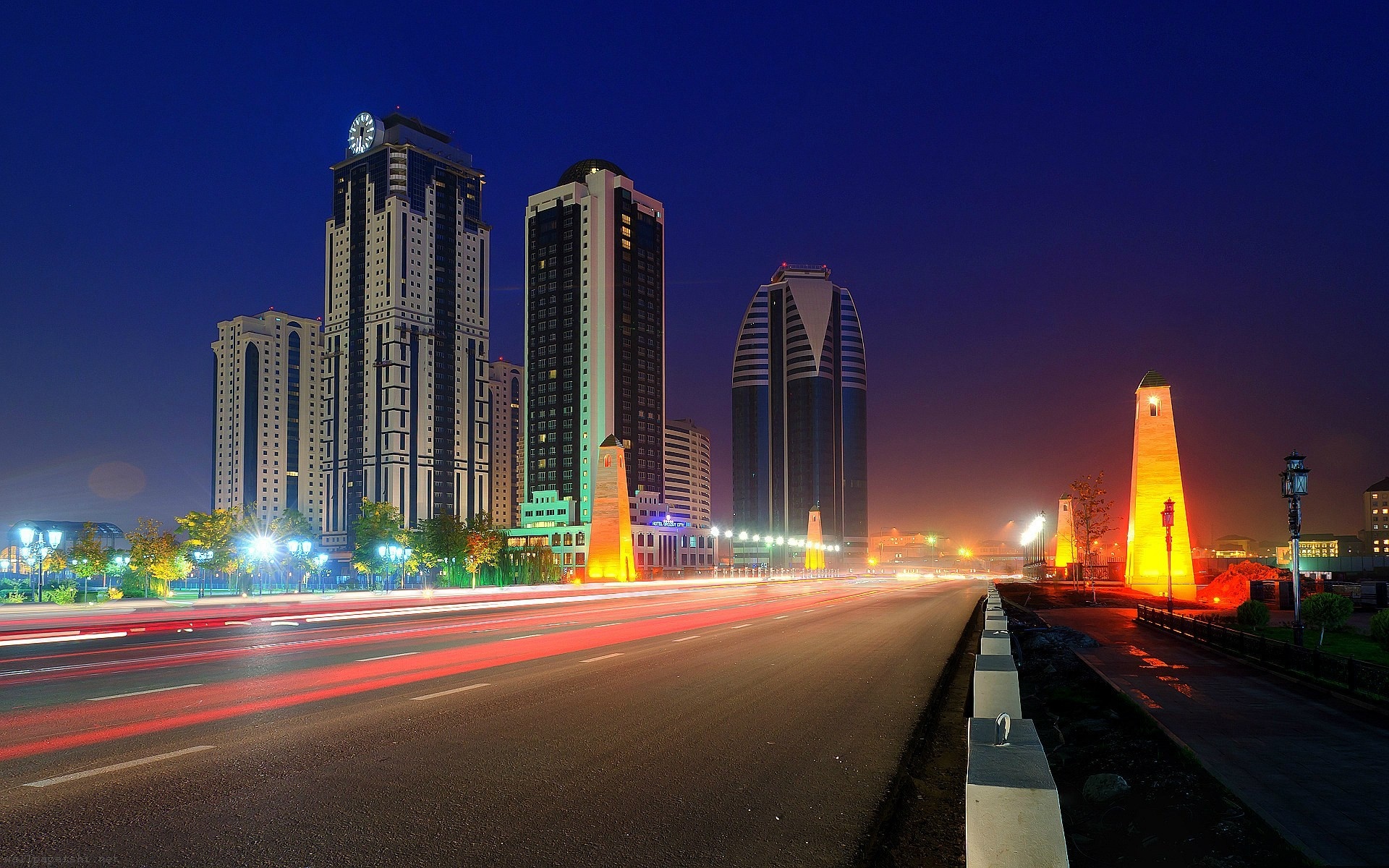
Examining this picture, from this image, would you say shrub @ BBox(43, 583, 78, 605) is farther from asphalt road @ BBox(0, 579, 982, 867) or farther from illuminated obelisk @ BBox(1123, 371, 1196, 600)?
illuminated obelisk @ BBox(1123, 371, 1196, 600)

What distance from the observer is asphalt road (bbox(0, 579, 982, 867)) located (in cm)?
568

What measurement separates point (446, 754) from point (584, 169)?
602 feet

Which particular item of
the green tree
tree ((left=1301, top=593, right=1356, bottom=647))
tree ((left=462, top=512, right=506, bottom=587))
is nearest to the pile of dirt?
tree ((left=1301, top=593, right=1356, bottom=647))

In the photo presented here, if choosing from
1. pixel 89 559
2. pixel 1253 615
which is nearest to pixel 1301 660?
pixel 1253 615

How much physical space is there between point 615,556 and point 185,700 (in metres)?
63.7

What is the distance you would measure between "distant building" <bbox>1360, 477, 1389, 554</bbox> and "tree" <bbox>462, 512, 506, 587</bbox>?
492ft

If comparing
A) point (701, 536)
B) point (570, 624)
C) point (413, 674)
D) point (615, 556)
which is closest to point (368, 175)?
point (701, 536)

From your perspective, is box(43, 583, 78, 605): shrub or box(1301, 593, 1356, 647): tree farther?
box(43, 583, 78, 605): shrub

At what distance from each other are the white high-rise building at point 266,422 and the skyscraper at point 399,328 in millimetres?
20338

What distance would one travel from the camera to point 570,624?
1060 inches

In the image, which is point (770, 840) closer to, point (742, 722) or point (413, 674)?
point (742, 722)

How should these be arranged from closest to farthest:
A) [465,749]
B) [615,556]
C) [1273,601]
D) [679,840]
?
[679,840]
[465,749]
[1273,601]
[615,556]

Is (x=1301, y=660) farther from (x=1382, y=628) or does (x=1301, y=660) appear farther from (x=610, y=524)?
(x=610, y=524)

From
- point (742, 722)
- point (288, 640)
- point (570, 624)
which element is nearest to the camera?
point (742, 722)
